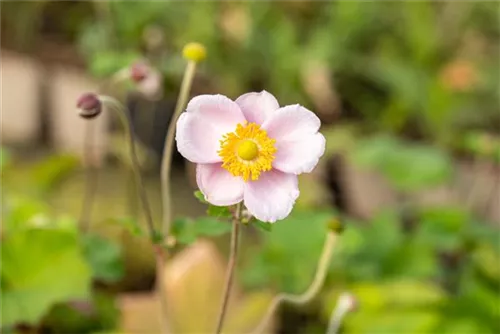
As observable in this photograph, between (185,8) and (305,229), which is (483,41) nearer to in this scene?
(185,8)

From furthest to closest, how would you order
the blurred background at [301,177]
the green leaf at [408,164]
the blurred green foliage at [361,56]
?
the blurred green foliage at [361,56]
the green leaf at [408,164]
the blurred background at [301,177]

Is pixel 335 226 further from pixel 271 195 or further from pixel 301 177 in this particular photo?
pixel 301 177

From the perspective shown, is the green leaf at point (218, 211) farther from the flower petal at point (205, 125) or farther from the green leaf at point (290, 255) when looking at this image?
the green leaf at point (290, 255)

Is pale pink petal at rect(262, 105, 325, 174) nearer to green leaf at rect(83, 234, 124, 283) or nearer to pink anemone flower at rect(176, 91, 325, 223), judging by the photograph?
pink anemone flower at rect(176, 91, 325, 223)

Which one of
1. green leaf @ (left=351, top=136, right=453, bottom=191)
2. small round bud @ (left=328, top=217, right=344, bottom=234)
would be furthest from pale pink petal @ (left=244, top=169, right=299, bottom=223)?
green leaf @ (left=351, top=136, right=453, bottom=191)

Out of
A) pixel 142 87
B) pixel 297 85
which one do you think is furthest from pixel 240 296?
pixel 297 85

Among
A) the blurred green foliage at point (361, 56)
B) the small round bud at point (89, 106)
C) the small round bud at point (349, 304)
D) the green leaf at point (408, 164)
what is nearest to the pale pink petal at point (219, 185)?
the small round bud at point (89, 106)

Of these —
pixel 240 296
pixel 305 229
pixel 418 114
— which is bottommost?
pixel 240 296
